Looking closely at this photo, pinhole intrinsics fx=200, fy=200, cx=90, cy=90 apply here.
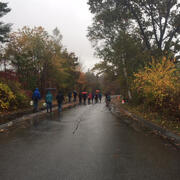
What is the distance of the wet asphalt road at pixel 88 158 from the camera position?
402 cm

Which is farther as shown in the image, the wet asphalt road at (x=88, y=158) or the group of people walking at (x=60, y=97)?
the group of people walking at (x=60, y=97)

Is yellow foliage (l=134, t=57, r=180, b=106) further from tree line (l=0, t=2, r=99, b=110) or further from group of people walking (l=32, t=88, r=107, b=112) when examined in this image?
tree line (l=0, t=2, r=99, b=110)

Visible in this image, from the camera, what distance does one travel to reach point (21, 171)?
418cm

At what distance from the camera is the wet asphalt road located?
4.02 meters

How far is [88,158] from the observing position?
500 cm

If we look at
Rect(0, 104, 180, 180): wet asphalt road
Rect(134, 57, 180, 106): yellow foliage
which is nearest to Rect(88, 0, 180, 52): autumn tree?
Rect(134, 57, 180, 106): yellow foliage

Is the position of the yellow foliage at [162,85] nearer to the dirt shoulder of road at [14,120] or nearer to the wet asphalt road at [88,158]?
the wet asphalt road at [88,158]

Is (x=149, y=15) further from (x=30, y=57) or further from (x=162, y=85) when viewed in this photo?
(x=30, y=57)

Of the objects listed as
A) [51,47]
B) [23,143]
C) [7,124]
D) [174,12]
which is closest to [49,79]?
[51,47]

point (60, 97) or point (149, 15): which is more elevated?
point (149, 15)

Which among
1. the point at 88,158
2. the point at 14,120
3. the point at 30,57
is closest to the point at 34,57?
the point at 30,57

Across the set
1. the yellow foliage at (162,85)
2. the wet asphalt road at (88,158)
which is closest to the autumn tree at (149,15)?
the yellow foliage at (162,85)

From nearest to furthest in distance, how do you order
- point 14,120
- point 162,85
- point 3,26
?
point 14,120 < point 162,85 < point 3,26

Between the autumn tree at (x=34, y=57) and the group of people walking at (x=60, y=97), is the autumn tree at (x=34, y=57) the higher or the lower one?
the higher one
